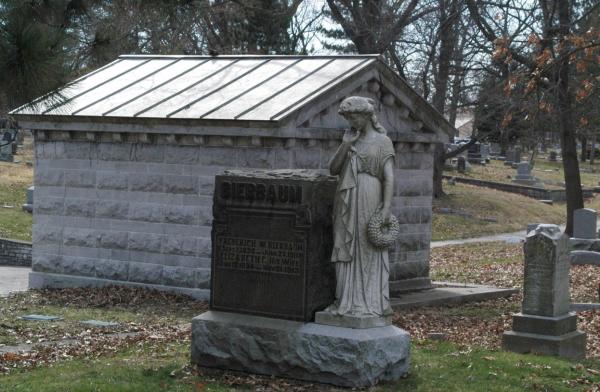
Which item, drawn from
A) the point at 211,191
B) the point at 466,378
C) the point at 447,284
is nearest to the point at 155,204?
the point at 211,191

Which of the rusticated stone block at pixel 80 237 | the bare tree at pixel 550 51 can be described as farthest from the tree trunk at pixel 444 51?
the rusticated stone block at pixel 80 237

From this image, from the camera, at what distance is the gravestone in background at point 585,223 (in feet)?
85.8

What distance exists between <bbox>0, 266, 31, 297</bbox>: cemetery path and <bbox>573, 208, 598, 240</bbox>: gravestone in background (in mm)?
13267

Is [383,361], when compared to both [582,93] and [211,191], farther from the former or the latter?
[582,93]

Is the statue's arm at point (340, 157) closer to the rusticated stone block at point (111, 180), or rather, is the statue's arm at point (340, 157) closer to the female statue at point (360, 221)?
the female statue at point (360, 221)

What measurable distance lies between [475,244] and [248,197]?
2080cm

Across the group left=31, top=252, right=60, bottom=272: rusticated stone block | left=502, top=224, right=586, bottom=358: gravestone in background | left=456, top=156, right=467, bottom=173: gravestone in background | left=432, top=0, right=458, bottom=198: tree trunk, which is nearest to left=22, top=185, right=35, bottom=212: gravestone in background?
left=432, top=0, right=458, bottom=198: tree trunk

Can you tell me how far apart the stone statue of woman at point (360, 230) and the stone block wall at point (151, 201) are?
→ 582cm

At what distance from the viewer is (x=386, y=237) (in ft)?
33.0

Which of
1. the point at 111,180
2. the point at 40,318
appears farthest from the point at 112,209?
the point at 40,318

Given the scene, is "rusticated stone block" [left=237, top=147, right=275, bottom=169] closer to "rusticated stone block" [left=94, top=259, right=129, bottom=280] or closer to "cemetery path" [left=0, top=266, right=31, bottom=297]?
"rusticated stone block" [left=94, top=259, right=129, bottom=280]

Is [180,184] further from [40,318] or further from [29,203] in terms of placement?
[29,203]

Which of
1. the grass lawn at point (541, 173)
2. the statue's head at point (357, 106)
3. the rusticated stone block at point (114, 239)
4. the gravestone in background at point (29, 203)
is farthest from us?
the grass lawn at point (541, 173)

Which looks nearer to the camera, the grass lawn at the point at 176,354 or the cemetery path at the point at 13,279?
the grass lawn at the point at 176,354
